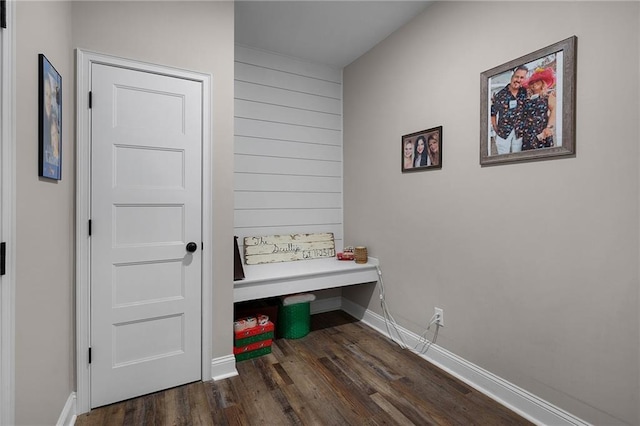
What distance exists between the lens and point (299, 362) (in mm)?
2389

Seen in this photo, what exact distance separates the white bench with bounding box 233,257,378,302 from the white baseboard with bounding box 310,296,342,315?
0.54 m

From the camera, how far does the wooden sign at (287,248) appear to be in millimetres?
2977

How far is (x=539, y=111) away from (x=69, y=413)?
3007 mm

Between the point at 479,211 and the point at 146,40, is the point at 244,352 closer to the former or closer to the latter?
the point at 479,211

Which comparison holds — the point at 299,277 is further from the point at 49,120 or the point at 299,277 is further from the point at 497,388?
the point at 49,120

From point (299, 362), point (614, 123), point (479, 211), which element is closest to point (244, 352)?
point (299, 362)

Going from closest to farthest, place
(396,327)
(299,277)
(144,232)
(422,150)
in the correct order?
(144,232), (422,150), (299,277), (396,327)

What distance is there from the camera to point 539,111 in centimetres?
173

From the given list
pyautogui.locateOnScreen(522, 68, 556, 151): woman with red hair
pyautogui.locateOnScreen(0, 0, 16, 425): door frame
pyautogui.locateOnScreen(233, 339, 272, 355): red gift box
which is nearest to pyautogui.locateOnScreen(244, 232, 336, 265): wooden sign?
pyautogui.locateOnScreen(233, 339, 272, 355): red gift box

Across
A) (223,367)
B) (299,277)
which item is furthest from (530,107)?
(223,367)

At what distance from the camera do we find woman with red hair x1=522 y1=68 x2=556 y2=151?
1.69 metres

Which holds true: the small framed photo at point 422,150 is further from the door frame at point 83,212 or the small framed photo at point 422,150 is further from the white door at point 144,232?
the door frame at point 83,212

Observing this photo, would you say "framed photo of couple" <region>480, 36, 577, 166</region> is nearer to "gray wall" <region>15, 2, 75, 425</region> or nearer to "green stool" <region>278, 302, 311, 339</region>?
"green stool" <region>278, 302, 311, 339</region>

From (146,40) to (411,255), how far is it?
2.39 m
